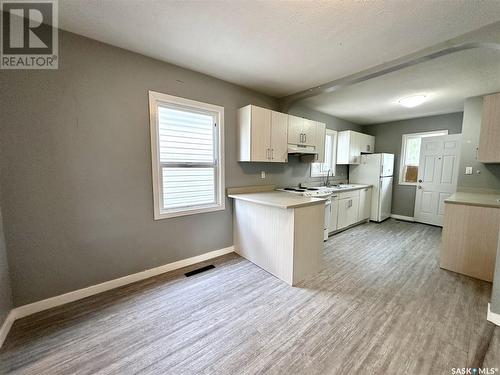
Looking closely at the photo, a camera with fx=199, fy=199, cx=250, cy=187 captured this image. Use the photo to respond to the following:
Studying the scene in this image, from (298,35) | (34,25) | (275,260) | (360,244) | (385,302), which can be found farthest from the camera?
(360,244)

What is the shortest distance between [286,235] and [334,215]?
78.5 inches

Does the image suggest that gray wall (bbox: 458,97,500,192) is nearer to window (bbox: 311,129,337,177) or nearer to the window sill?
window (bbox: 311,129,337,177)

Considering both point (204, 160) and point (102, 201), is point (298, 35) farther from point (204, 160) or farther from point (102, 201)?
point (102, 201)

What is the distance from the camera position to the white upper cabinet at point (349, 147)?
4.68 metres

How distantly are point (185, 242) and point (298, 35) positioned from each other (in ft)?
8.83

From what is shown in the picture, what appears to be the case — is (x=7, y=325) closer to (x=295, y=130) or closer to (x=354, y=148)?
(x=295, y=130)

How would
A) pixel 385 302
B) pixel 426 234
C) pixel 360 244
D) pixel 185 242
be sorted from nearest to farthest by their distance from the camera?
1. pixel 385 302
2. pixel 185 242
3. pixel 360 244
4. pixel 426 234

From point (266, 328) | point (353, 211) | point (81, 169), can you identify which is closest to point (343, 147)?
point (353, 211)

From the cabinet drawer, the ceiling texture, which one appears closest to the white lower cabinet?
the cabinet drawer

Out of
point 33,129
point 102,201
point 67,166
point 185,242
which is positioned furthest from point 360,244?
point 33,129

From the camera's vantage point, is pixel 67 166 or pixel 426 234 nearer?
pixel 67 166

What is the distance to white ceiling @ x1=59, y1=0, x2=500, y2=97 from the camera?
1.53 meters

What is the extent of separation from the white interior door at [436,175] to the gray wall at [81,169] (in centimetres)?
510

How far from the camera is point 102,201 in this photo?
208 centimetres
